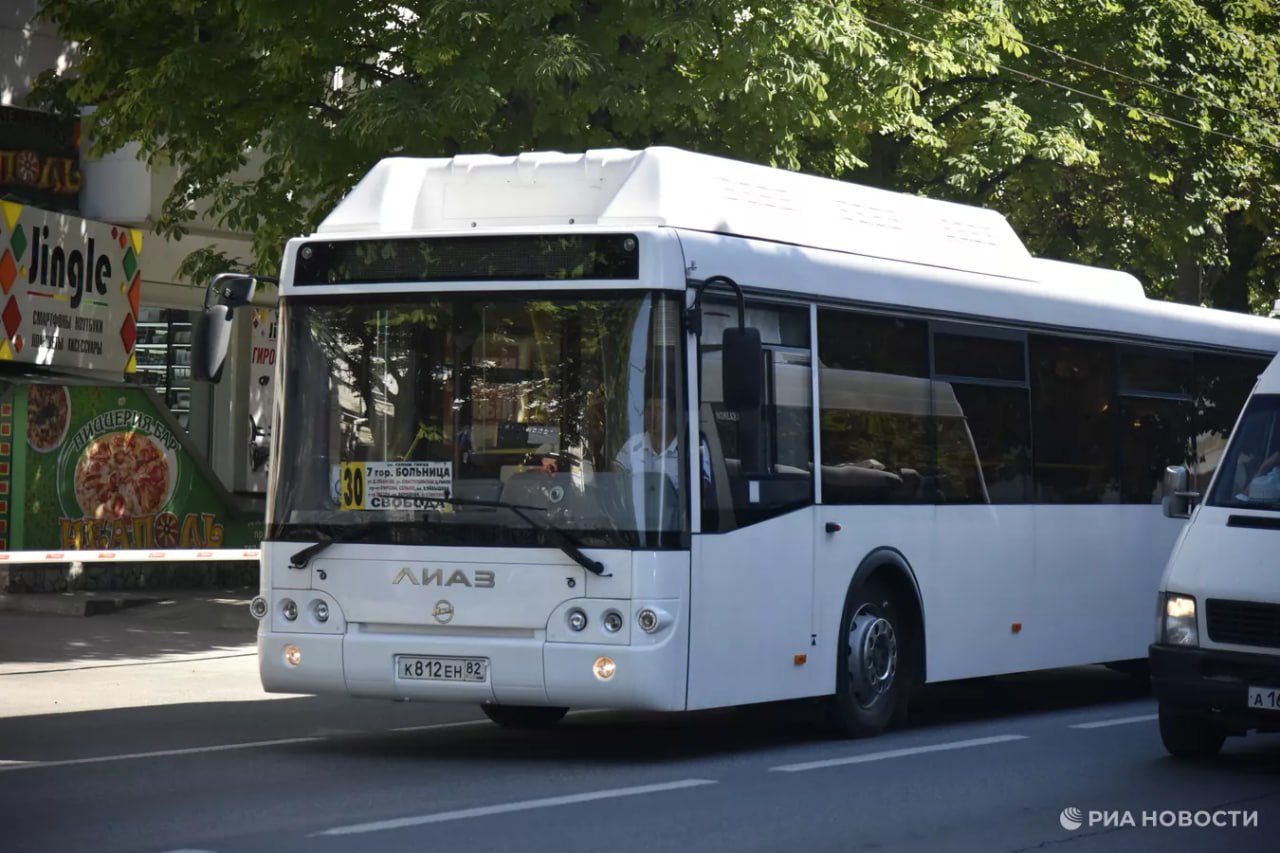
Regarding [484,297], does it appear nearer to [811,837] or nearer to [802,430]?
[802,430]

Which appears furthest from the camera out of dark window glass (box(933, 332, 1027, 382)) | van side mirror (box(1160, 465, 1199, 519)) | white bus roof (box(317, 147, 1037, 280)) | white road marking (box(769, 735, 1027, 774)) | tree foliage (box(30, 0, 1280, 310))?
tree foliage (box(30, 0, 1280, 310))

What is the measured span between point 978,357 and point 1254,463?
2.28 m

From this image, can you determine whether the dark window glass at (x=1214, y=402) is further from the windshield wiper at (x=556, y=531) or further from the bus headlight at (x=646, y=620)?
the windshield wiper at (x=556, y=531)

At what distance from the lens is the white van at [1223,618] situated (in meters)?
10.3

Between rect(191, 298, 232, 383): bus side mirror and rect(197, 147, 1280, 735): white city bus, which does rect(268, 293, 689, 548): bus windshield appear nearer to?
rect(197, 147, 1280, 735): white city bus

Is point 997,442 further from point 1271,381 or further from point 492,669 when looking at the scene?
point 492,669

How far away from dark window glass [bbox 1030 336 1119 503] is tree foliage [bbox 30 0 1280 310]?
15.4 ft

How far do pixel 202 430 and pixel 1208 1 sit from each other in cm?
1459

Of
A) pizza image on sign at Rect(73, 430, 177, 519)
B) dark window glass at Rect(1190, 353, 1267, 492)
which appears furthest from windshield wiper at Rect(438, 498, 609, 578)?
pizza image on sign at Rect(73, 430, 177, 519)

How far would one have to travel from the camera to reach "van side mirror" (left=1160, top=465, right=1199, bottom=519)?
11.5 meters

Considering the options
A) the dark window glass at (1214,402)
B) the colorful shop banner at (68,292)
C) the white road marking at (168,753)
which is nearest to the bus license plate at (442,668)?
the white road marking at (168,753)

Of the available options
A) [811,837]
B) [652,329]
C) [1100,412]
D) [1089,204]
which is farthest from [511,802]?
[1089,204]

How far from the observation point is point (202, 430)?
27.5 metres

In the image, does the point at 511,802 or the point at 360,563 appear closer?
the point at 511,802
